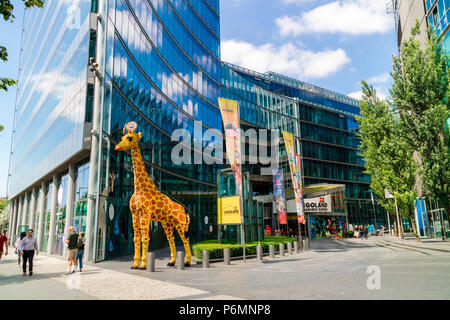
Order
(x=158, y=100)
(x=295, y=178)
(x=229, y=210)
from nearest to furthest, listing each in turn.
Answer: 1. (x=229, y=210)
2. (x=295, y=178)
3. (x=158, y=100)

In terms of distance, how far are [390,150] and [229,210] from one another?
58.8 feet

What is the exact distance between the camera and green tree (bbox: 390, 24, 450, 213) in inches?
914

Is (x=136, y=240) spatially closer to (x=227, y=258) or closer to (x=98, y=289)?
(x=227, y=258)

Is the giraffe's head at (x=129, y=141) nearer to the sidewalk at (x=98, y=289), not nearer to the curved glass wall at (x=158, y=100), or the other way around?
the sidewalk at (x=98, y=289)

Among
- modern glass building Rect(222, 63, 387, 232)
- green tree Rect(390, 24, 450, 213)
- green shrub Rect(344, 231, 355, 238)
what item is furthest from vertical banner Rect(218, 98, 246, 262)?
green shrub Rect(344, 231, 355, 238)

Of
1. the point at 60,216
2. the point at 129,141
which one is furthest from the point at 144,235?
the point at 60,216

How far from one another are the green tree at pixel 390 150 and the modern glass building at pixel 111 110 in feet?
43.3

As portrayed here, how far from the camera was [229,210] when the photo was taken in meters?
19.8

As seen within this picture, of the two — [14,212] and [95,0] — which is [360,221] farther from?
[14,212]

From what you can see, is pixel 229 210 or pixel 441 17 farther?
pixel 441 17

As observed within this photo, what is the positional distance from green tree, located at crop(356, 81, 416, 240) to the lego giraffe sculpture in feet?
66.3

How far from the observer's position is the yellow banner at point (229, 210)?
1902 centimetres

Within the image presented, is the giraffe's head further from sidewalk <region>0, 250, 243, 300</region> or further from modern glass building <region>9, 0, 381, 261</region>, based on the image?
sidewalk <region>0, 250, 243, 300</region>
